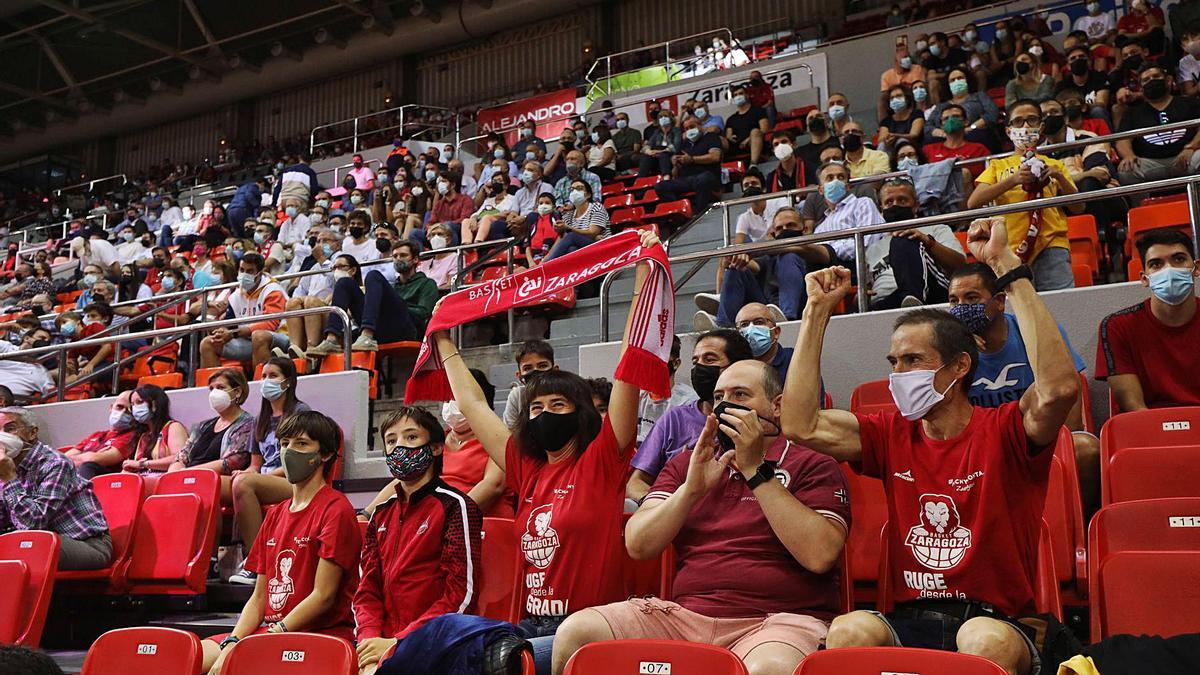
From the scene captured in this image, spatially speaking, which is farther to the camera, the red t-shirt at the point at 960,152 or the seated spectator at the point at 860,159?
the seated spectator at the point at 860,159

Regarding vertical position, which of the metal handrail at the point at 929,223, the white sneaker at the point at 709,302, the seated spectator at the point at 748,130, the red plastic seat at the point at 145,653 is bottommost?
the red plastic seat at the point at 145,653

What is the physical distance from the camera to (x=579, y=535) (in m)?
3.21

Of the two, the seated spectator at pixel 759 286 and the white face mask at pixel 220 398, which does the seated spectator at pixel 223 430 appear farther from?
the seated spectator at pixel 759 286

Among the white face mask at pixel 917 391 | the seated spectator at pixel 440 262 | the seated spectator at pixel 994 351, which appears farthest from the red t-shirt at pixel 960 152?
the white face mask at pixel 917 391

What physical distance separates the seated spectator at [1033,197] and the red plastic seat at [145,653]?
14.0 feet

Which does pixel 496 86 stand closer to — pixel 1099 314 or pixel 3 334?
pixel 3 334

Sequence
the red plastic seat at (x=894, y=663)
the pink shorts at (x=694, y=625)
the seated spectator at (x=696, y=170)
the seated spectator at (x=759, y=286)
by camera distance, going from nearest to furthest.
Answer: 1. the red plastic seat at (x=894, y=663)
2. the pink shorts at (x=694, y=625)
3. the seated spectator at (x=759, y=286)
4. the seated spectator at (x=696, y=170)

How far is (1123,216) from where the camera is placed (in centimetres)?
650

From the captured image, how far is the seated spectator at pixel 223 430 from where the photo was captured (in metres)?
6.06

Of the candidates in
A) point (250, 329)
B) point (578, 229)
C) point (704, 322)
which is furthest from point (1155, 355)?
point (250, 329)

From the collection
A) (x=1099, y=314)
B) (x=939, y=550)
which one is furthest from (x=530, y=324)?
(x=939, y=550)

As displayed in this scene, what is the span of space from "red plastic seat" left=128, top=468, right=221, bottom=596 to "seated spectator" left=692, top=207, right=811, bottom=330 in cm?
281

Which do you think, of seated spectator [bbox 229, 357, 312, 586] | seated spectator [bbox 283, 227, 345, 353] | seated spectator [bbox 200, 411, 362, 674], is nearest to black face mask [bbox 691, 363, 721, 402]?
seated spectator [bbox 200, 411, 362, 674]

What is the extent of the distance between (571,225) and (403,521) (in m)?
5.07
